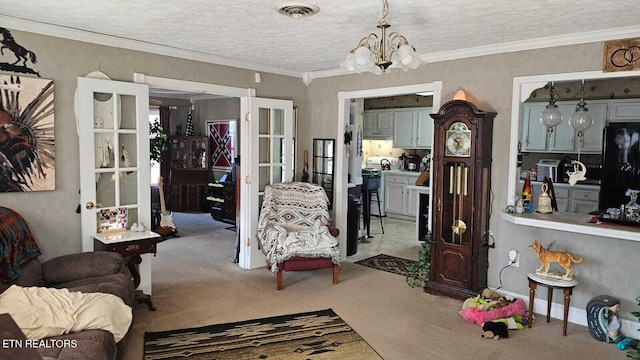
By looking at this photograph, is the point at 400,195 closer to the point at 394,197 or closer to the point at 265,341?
the point at 394,197

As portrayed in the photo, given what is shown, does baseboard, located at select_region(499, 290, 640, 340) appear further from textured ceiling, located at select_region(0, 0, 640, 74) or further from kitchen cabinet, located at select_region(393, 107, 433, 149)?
kitchen cabinet, located at select_region(393, 107, 433, 149)

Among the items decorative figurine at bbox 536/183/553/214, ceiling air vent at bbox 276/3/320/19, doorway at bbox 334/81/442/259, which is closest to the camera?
ceiling air vent at bbox 276/3/320/19

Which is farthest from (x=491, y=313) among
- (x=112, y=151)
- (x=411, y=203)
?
(x=411, y=203)

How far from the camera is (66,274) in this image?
3.34 m

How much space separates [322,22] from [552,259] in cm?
272

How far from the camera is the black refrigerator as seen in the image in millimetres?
5637

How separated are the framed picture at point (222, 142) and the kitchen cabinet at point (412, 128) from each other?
10.4 ft

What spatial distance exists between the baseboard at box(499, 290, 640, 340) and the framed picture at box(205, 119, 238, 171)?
585cm

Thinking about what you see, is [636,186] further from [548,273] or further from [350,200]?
[350,200]

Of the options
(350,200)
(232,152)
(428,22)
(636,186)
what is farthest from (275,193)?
(636,186)

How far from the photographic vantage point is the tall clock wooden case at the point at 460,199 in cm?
414

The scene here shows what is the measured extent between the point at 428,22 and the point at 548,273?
7.71 ft

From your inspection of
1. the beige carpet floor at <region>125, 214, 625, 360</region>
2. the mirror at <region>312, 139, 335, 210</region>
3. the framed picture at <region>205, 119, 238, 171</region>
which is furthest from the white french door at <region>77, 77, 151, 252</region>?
the framed picture at <region>205, 119, 238, 171</region>

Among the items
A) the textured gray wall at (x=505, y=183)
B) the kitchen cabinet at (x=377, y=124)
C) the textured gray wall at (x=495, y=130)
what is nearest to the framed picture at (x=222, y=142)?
the kitchen cabinet at (x=377, y=124)
